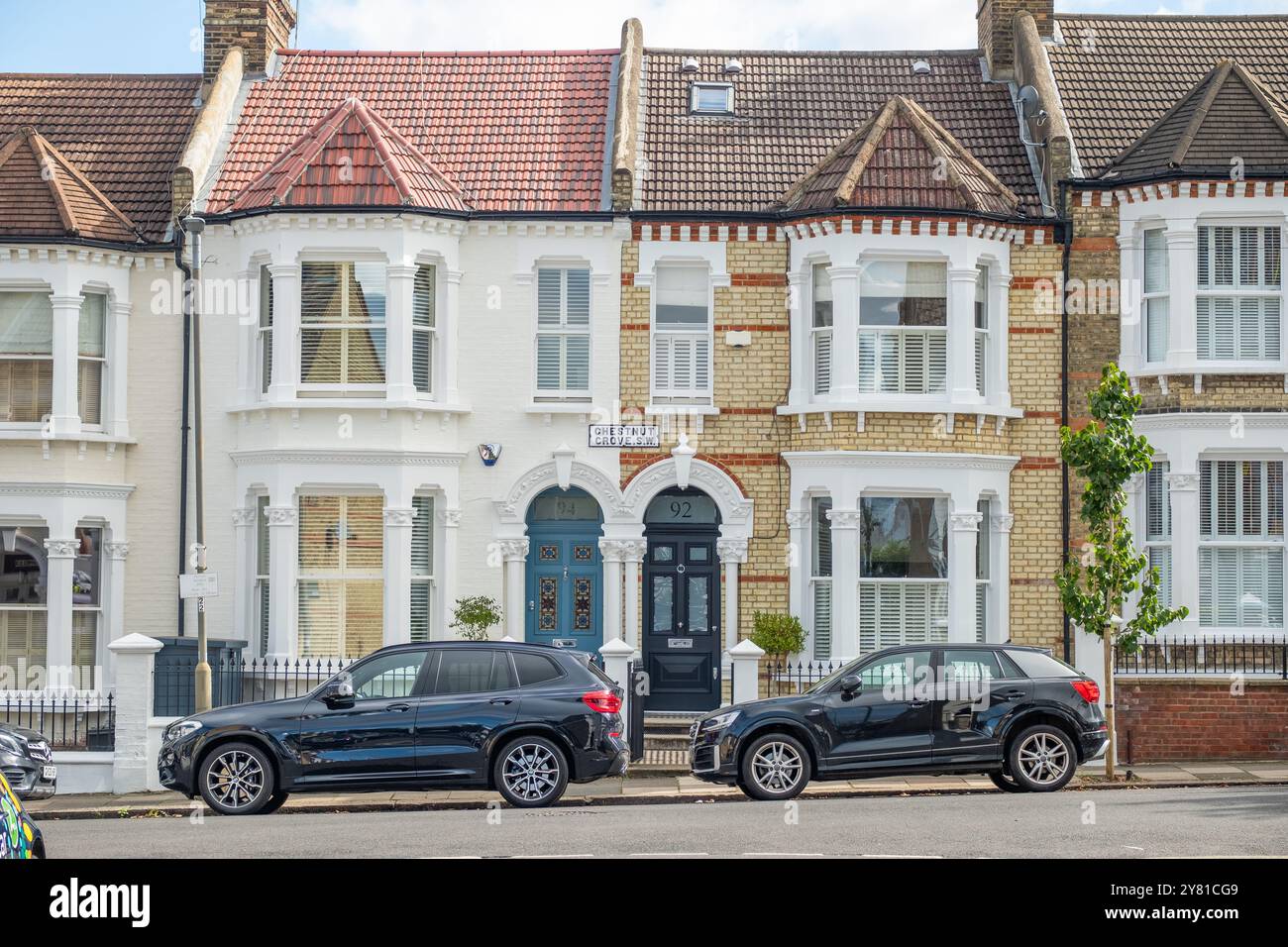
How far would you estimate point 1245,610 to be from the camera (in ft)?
71.2

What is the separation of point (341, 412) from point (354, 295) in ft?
5.17

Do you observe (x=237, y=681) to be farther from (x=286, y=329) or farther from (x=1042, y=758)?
(x=1042, y=758)

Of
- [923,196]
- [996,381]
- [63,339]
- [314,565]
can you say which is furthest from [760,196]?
[63,339]

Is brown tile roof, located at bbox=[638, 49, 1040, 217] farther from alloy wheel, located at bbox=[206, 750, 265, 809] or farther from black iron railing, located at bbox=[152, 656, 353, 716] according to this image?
alloy wheel, located at bbox=[206, 750, 265, 809]

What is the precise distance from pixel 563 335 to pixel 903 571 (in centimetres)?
559

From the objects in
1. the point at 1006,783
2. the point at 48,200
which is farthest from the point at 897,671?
the point at 48,200

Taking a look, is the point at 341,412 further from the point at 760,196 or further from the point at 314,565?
the point at 760,196

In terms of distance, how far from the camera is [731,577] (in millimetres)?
22000

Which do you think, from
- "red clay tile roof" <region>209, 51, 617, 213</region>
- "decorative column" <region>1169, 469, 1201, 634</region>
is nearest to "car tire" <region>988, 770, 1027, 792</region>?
"decorative column" <region>1169, 469, 1201, 634</region>

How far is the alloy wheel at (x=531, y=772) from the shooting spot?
1519 centimetres

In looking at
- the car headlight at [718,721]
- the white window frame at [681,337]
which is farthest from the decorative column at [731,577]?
the car headlight at [718,721]

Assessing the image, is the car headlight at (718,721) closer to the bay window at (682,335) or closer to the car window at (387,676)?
the car window at (387,676)

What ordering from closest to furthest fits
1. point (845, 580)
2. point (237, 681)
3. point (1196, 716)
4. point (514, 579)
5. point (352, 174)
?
point (1196, 716) < point (237, 681) < point (845, 580) < point (352, 174) < point (514, 579)

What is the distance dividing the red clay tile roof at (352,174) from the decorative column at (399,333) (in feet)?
3.10
